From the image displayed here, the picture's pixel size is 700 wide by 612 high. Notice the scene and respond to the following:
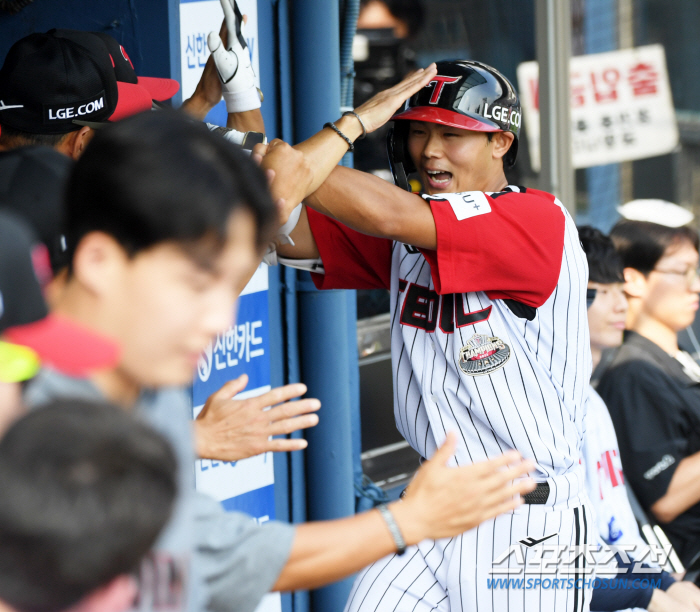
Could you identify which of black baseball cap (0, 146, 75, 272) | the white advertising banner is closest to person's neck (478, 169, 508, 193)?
black baseball cap (0, 146, 75, 272)

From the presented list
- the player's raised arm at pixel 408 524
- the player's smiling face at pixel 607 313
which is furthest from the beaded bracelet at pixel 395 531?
the player's smiling face at pixel 607 313

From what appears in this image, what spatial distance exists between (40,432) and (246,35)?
2.35 meters

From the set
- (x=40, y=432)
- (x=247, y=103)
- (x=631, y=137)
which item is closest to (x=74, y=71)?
(x=247, y=103)

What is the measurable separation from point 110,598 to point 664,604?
2.58 meters

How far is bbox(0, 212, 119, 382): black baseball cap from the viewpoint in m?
1.13

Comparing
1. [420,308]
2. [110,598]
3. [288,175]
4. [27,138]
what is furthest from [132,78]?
[110,598]

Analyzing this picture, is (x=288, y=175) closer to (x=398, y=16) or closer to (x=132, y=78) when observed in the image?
(x=132, y=78)

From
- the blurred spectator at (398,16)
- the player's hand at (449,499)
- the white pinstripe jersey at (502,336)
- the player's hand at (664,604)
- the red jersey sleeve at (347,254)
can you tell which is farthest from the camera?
the blurred spectator at (398,16)

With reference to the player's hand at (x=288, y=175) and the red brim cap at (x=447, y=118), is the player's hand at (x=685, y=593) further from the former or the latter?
the player's hand at (x=288, y=175)

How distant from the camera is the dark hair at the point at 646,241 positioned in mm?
3988

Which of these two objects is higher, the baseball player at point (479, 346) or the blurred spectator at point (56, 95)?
the blurred spectator at point (56, 95)

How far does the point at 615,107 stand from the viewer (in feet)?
19.8

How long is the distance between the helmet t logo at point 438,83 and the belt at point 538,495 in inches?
45.9

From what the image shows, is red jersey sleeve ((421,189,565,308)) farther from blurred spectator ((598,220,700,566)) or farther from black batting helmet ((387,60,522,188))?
blurred spectator ((598,220,700,566))
